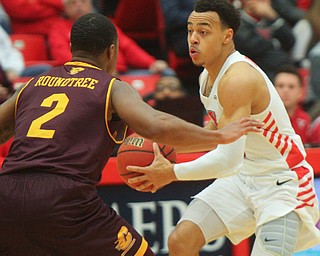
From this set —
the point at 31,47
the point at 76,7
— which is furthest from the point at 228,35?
the point at 31,47

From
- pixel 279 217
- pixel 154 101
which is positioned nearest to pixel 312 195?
pixel 279 217

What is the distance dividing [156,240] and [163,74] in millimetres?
2734

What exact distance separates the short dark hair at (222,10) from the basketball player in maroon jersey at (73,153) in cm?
88

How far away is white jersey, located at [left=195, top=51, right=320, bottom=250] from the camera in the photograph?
515cm

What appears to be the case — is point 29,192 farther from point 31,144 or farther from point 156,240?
point 156,240

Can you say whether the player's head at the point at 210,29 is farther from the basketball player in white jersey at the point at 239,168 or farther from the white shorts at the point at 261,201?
the white shorts at the point at 261,201

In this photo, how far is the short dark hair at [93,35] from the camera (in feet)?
14.9

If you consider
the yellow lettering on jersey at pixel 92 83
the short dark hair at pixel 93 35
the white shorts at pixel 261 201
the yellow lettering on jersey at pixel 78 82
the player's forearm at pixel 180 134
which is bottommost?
the white shorts at pixel 261 201

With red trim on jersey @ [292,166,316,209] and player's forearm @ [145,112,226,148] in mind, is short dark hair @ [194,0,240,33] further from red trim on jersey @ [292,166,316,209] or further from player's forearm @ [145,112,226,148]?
player's forearm @ [145,112,226,148]

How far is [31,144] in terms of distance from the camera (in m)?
4.38

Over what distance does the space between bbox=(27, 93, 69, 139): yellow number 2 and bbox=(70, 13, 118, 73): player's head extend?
0.31m

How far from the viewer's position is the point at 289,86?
24.8 feet

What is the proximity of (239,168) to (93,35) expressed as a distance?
121 centimetres

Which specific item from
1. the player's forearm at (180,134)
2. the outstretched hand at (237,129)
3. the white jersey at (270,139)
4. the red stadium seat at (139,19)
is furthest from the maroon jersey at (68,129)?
the red stadium seat at (139,19)
